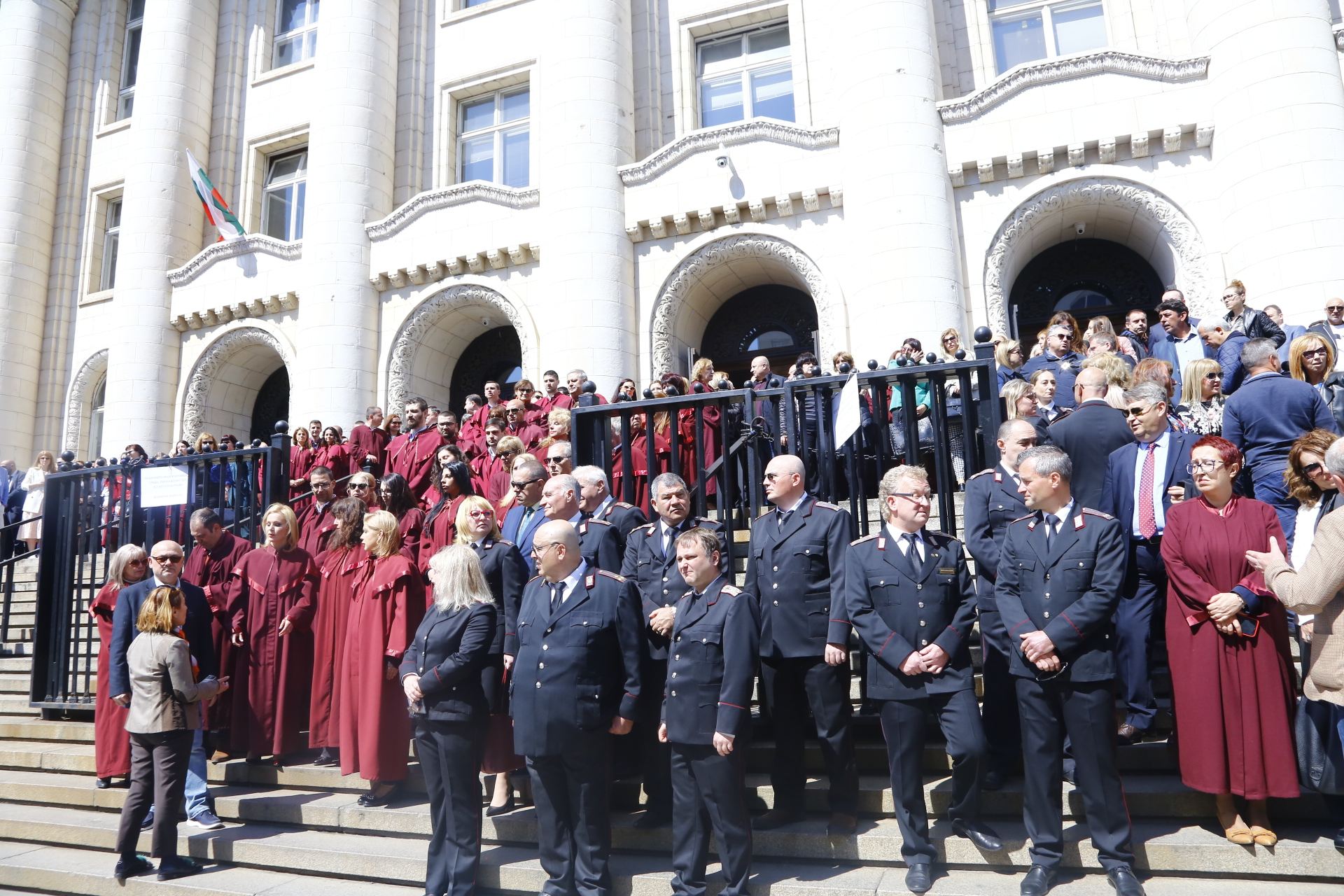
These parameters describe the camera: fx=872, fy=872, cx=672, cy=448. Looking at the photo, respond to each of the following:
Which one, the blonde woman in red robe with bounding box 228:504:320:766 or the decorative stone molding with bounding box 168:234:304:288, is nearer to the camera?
the blonde woman in red robe with bounding box 228:504:320:766

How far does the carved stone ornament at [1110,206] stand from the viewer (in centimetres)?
1070

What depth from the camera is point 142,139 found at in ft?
54.6

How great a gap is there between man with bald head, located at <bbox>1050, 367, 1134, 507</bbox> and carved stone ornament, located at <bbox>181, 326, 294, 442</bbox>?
47.6 feet

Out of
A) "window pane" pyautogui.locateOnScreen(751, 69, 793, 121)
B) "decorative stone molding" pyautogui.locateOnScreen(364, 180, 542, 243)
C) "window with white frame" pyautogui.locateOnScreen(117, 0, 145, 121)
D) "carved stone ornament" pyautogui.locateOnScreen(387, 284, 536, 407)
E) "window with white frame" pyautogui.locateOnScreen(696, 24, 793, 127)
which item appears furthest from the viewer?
"window with white frame" pyautogui.locateOnScreen(117, 0, 145, 121)

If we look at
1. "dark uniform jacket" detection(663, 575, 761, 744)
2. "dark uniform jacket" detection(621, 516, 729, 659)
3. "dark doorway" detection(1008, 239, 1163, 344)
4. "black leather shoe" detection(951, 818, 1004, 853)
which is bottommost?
"black leather shoe" detection(951, 818, 1004, 853)

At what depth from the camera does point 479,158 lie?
50.7 feet

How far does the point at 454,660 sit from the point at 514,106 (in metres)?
13.1

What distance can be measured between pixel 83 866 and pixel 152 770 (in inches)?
34.7

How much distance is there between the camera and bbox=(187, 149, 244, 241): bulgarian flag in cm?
1577

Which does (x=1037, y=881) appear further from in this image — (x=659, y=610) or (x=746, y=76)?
(x=746, y=76)

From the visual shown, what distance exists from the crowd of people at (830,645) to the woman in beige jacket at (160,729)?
0.02 meters

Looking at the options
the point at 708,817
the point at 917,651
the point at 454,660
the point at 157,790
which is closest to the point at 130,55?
the point at 157,790

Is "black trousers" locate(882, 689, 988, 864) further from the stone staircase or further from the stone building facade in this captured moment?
the stone building facade

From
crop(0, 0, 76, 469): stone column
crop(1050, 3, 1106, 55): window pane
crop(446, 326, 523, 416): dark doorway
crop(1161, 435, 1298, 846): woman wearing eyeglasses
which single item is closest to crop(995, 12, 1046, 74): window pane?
crop(1050, 3, 1106, 55): window pane
